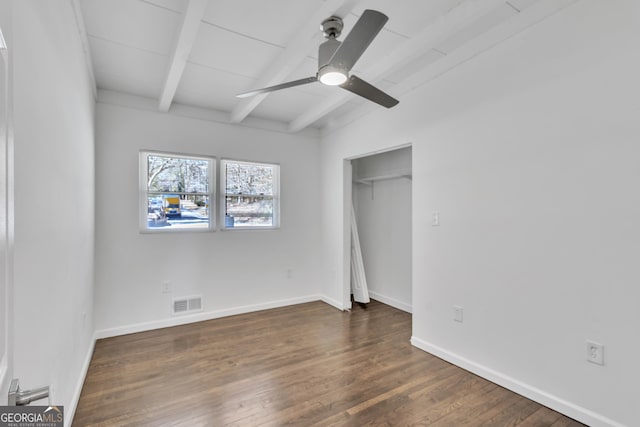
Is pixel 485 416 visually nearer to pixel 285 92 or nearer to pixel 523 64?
pixel 523 64

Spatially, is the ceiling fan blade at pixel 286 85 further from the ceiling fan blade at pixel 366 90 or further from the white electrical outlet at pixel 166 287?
the white electrical outlet at pixel 166 287

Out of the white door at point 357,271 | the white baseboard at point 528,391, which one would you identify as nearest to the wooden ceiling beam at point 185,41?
the white door at point 357,271

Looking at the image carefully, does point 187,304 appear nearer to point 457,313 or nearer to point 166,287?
point 166,287

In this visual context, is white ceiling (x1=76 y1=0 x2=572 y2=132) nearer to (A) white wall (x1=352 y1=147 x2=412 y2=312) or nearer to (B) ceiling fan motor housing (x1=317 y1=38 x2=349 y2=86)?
(B) ceiling fan motor housing (x1=317 y1=38 x2=349 y2=86)

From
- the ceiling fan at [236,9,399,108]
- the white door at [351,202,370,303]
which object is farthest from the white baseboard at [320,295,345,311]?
the ceiling fan at [236,9,399,108]

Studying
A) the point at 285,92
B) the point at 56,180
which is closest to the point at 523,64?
the point at 285,92

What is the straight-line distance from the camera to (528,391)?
2.14m

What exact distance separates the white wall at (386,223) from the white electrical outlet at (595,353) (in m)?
2.22

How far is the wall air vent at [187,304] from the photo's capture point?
3582 millimetres

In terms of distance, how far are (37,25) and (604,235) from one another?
10.0ft

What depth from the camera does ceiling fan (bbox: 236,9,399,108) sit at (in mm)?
1509

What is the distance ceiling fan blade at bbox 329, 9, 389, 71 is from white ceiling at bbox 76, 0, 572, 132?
1.15 ft

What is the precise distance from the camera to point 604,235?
1.82 m

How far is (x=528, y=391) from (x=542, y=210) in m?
1.28
